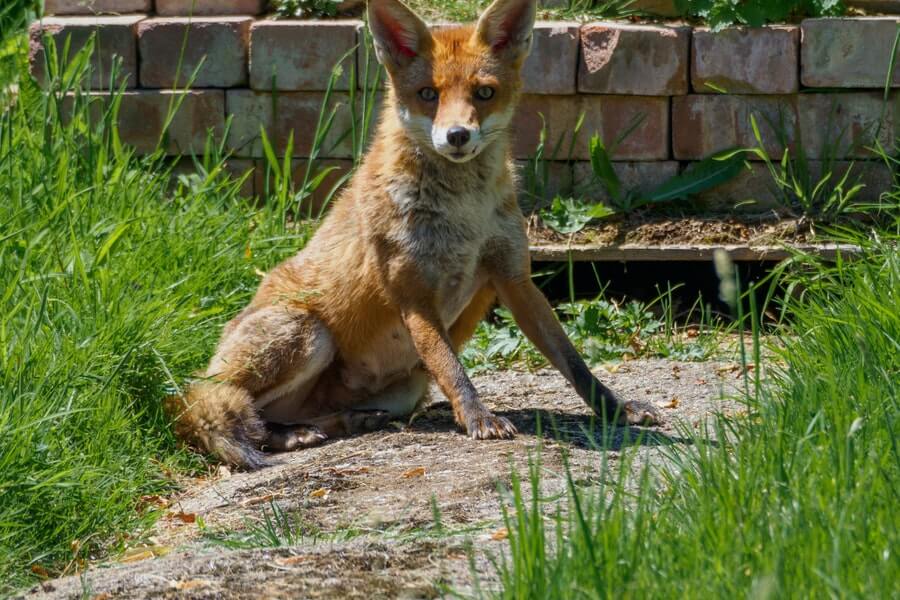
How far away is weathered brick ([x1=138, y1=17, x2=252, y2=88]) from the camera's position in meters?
6.98

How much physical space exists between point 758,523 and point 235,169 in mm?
5074

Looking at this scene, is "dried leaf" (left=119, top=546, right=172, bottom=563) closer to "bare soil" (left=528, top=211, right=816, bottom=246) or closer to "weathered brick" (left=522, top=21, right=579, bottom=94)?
"bare soil" (left=528, top=211, right=816, bottom=246)

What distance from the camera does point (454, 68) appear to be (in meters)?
4.82

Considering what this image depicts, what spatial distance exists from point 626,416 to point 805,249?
2.03 metres

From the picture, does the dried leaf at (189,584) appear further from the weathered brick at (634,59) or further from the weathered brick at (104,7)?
the weathered brick at (104,7)

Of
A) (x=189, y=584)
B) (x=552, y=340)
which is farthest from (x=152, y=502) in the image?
(x=552, y=340)

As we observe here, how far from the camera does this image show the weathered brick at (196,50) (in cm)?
698

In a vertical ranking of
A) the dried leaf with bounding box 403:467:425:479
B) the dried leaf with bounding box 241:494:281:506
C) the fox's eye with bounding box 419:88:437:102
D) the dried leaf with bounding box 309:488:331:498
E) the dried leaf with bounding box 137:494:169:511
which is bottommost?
the dried leaf with bounding box 137:494:169:511

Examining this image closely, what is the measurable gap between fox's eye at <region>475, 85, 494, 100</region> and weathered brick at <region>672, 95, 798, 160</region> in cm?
222

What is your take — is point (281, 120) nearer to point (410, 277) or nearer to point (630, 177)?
point (630, 177)

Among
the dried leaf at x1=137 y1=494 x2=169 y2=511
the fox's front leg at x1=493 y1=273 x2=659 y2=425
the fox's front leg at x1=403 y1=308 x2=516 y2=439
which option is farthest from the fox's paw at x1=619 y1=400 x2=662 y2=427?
the dried leaf at x1=137 y1=494 x2=169 y2=511

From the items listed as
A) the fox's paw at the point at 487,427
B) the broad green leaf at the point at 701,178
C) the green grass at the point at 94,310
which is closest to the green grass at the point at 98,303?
the green grass at the point at 94,310

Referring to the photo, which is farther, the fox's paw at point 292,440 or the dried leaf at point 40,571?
the fox's paw at point 292,440

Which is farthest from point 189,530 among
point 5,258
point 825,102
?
point 825,102
